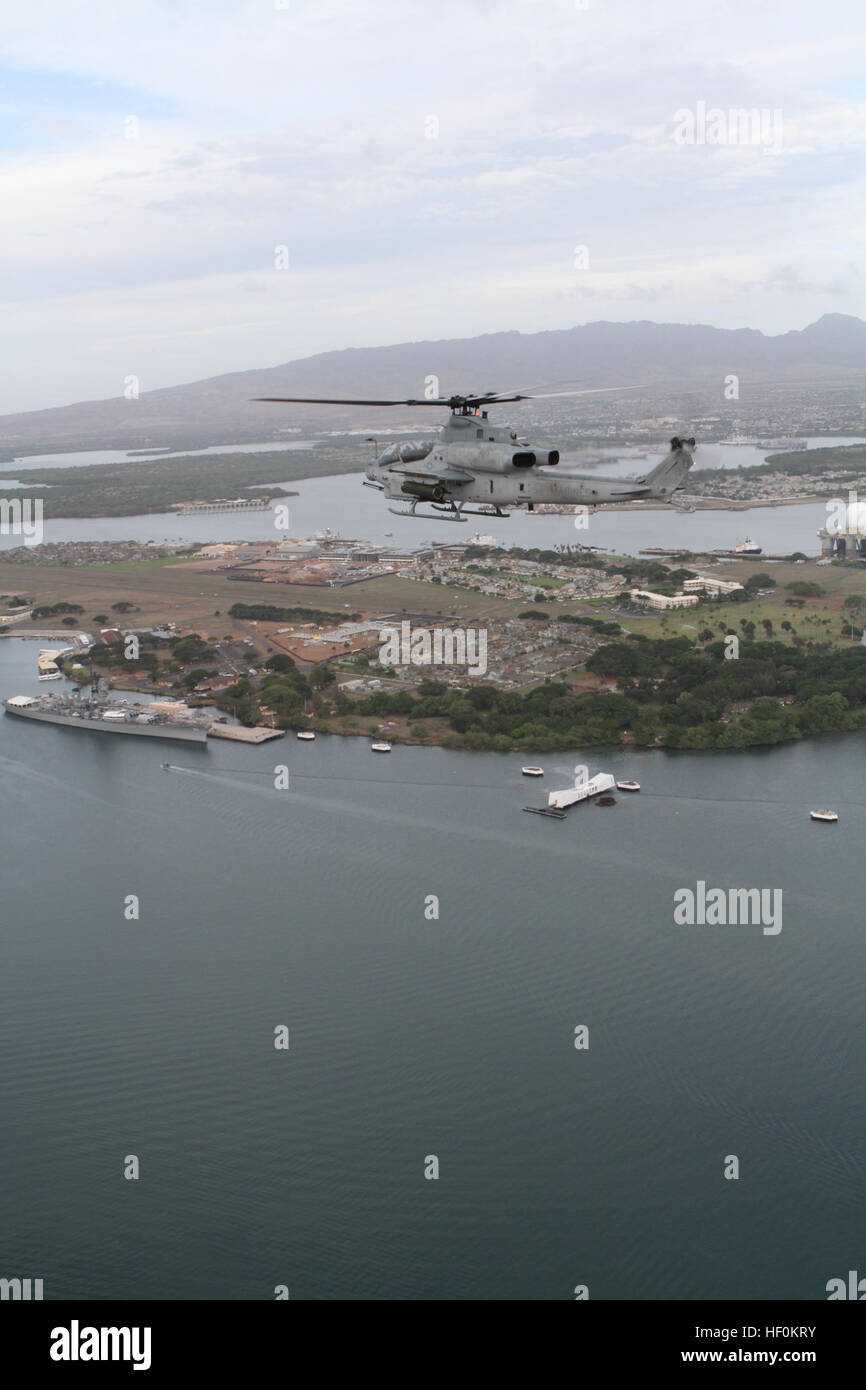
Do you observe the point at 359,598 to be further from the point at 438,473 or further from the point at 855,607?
the point at 438,473

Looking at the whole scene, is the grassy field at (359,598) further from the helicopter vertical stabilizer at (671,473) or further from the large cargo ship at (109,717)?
the helicopter vertical stabilizer at (671,473)

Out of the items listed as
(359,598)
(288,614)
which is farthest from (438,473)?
(359,598)

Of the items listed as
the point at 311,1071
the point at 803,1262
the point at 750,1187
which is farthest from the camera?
the point at 311,1071

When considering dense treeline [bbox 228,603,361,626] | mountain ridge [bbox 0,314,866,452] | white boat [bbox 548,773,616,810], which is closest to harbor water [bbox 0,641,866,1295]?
white boat [bbox 548,773,616,810]
